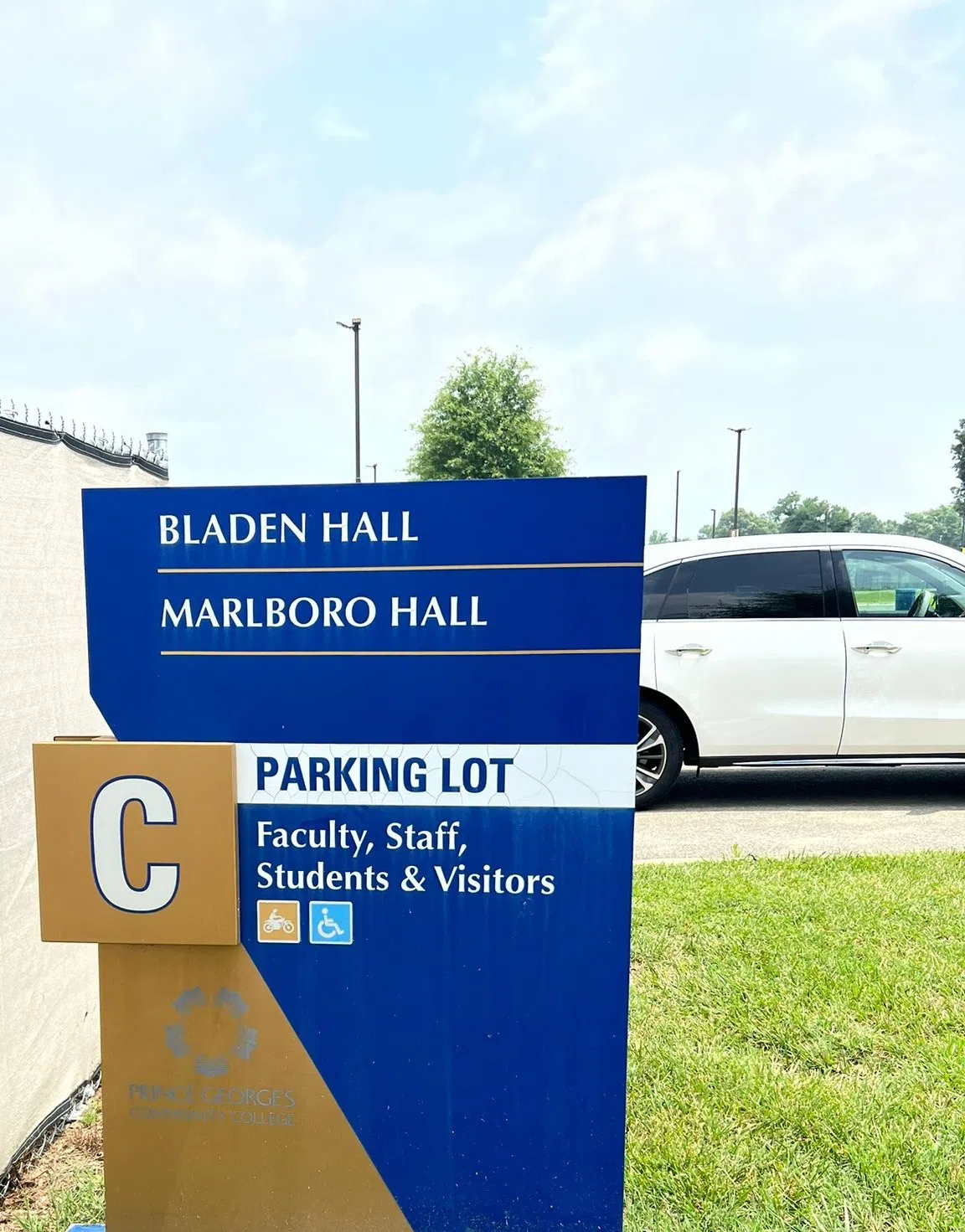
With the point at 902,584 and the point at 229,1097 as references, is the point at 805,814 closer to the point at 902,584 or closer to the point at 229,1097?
the point at 902,584

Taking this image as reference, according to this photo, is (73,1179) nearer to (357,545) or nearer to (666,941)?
(357,545)

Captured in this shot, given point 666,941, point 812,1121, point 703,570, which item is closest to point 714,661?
point 703,570

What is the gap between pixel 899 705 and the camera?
20.4 ft

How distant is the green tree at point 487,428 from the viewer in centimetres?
4397

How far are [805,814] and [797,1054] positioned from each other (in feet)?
11.3

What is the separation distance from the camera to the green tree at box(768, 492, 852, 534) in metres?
89.3

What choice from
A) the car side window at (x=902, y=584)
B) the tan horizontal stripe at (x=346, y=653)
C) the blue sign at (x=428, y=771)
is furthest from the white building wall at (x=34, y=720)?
the car side window at (x=902, y=584)

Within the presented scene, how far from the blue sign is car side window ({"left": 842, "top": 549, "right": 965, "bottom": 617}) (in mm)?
4903

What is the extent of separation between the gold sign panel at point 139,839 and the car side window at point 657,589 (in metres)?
4.73

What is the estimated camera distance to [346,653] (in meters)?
1.96

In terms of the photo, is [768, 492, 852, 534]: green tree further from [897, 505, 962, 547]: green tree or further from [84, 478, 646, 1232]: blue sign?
[84, 478, 646, 1232]: blue sign

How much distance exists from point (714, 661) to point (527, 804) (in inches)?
178

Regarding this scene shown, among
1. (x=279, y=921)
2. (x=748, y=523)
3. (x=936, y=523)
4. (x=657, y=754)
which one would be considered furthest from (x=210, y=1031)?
(x=936, y=523)

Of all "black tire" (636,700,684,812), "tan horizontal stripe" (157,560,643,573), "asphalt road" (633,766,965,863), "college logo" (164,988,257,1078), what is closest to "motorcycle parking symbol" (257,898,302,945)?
"college logo" (164,988,257,1078)
